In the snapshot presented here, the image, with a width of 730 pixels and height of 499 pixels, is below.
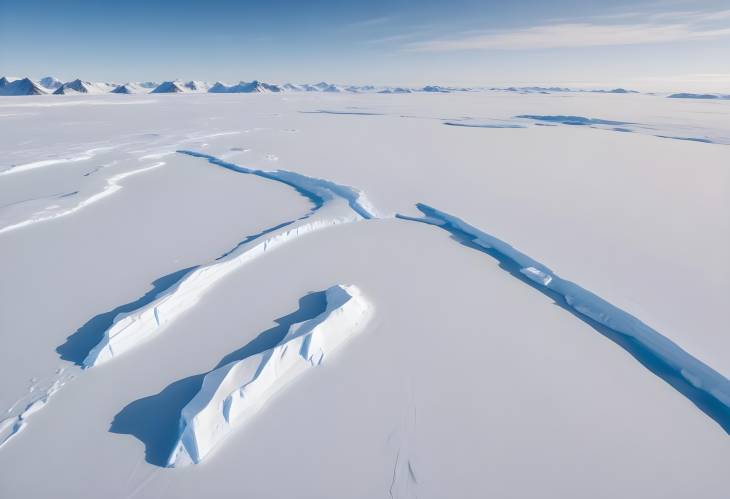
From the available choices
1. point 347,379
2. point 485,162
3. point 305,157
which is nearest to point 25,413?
Result: point 347,379

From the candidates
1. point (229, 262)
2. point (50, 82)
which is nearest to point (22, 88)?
point (50, 82)

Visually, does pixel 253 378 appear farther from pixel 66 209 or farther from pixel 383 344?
pixel 66 209

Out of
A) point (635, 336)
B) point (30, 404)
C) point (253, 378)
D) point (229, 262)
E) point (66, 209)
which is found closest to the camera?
point (30, 404)

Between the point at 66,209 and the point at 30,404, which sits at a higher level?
the point at 30,404

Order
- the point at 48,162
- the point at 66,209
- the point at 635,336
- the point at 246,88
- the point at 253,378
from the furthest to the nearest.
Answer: the point at 246,88 < the point at 48,162 < the point at 66,209 < the point at 635,336 < the point at 253,378

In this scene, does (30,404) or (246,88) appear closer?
(30,404)

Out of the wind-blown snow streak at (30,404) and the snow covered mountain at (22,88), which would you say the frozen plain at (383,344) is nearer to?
the wind-blown snow streak at (30,404)
